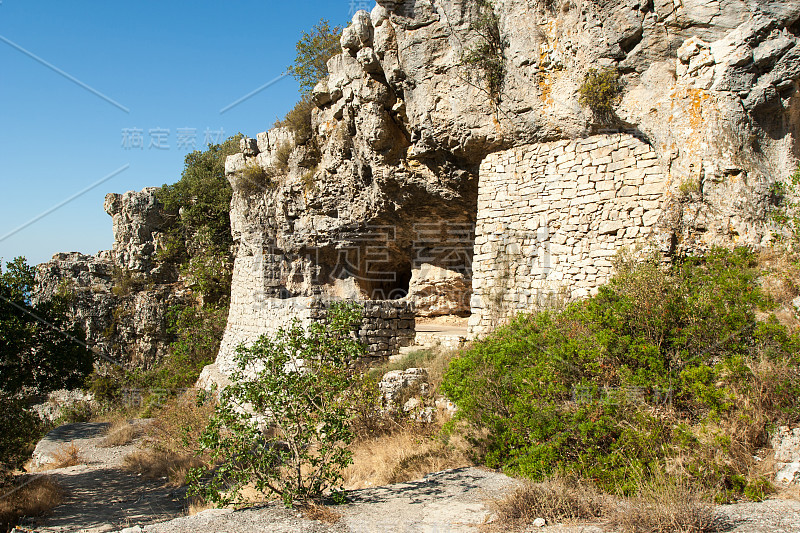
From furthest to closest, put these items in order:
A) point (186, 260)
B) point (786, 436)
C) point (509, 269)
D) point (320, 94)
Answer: point (186, 260), point (320, 94), point (509, 269), point (786, 436)

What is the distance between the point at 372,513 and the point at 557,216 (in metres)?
5.97

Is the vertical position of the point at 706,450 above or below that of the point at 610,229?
below

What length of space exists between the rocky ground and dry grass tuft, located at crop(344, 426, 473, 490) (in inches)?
13.0

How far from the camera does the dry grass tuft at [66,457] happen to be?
418 inches

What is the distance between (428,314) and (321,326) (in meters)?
9.25

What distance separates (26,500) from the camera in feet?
25.2

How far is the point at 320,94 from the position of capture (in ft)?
44.4

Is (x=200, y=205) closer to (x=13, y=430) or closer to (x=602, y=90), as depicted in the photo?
(x=13, y=430)

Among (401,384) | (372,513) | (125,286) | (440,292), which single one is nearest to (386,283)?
(440,292)

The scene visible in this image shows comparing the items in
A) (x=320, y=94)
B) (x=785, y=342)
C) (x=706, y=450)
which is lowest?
(x=706, y=450)

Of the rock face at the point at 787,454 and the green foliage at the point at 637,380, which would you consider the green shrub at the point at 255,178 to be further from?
the rock face at the point at 787,454

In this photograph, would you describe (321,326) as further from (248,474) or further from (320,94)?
(320,94)

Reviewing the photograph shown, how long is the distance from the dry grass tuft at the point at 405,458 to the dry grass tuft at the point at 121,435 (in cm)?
735

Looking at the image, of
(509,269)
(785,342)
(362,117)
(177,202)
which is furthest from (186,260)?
(785,342)
